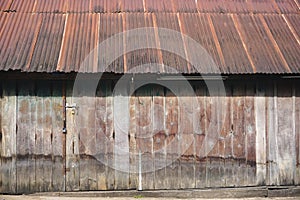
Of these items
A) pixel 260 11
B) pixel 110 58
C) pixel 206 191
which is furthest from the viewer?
pixel 260 11

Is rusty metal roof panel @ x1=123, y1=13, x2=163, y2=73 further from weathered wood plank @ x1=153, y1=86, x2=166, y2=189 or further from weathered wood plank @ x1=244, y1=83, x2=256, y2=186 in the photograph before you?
weathered wood plank @ x1=244, y1=83, x2=256, y2=186

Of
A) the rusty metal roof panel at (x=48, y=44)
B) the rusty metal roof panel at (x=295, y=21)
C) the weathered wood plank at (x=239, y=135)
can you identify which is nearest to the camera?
the rusty metal roof panel at (x=48, y=44)

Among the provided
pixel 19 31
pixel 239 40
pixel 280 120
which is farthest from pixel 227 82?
pixel 19 31

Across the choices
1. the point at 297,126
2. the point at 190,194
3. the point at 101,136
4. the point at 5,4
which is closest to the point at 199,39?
the point at 297,126

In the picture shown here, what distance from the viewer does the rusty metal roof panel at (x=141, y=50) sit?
5.57 m

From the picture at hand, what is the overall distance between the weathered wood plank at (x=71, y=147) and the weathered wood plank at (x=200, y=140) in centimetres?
236

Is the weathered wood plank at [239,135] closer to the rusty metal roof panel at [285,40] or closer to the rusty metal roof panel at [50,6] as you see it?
the rusty metal roof panel at [285,40]

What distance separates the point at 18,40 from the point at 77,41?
115 centimetres

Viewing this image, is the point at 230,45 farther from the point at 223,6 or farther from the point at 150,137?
the point at 150,137

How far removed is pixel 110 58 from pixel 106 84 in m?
0.58

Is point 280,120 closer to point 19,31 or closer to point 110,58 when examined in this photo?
point 110,58

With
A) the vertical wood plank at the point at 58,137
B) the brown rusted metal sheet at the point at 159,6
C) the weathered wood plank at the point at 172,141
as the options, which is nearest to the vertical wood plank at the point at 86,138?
the vertical wood plank at the point at 58,137

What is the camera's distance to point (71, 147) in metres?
5.97

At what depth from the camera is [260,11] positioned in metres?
7.21
